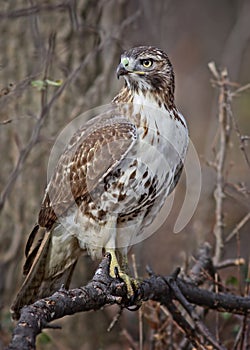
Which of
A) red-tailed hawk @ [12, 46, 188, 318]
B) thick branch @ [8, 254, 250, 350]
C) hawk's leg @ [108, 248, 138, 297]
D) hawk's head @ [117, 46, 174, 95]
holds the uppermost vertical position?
hawk's head @ [117, 46, 174, 95]

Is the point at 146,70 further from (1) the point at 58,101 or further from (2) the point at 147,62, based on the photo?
(1) the point at 58,101

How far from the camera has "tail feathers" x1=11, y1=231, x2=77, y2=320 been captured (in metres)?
3.88

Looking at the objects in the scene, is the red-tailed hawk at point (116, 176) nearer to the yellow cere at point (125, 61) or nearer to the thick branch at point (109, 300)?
the yellow cere at point (125, 61)

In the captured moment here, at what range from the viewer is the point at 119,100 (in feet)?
12.6

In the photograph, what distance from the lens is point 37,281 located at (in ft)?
13.0

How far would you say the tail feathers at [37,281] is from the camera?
12.7 feet

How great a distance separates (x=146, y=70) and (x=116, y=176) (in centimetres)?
53

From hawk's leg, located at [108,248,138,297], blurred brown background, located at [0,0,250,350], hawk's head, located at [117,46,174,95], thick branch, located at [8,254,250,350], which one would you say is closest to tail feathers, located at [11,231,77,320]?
hawk's leg, located at [108,248,138,297]

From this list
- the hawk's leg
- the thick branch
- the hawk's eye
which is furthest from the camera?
the hawk's eye

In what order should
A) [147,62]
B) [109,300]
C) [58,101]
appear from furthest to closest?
[58,101], [147,62], [109,300]

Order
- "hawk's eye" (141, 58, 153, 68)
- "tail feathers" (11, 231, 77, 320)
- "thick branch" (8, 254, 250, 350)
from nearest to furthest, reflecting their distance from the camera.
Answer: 1. "thick branch" (8, 254, 250, 350)
2. "hawk's eye" (141, 58, 153, 68)
3. "tail feathers" (11, 231, 77, 320)

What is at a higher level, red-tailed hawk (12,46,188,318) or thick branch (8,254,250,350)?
red-tailed hawk (12,46,188,318)

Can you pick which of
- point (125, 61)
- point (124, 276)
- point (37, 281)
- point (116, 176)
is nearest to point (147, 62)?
point (125, 61)

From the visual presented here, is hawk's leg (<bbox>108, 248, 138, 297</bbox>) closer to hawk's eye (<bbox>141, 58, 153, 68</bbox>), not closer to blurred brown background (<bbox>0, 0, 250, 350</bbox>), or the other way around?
hawk's eye (<bbox>141, 58, 153, 68</bbox>)
